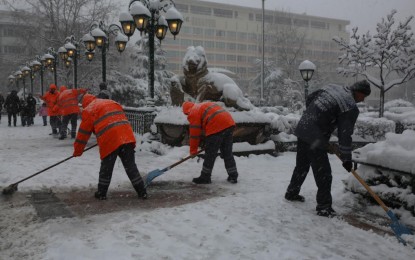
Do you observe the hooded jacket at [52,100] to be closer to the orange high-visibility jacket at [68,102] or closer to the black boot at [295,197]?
the orange high-visibility jacket at [68,102]

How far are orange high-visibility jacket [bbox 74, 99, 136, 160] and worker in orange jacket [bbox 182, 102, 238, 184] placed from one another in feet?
3.87

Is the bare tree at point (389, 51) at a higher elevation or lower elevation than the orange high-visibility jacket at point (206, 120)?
higher

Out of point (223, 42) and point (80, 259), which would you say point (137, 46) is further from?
point (223, 42)

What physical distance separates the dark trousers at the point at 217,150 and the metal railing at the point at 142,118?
15.0 feet

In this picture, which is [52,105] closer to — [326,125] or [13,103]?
[13,103]

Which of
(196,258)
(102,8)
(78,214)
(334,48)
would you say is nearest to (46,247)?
(78,214)

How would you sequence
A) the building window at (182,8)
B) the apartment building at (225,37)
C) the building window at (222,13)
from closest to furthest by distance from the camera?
the building window at (182,8) → the apartment building at (225,37) → the building window at (222,13)

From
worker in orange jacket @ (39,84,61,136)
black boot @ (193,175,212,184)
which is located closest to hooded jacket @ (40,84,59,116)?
worker in orange jacket @ (39,84,61,136)

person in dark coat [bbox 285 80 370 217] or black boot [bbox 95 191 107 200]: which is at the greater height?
person in dark coat [bbox 285 80 370 217]

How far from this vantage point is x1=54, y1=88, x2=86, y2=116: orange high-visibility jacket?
37.3ft

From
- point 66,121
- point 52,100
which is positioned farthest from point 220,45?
point 66,121

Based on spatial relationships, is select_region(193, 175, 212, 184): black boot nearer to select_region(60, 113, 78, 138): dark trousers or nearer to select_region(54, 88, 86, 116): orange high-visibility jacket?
select_region(54, 88, 86, 116): orange high-visibility jacket

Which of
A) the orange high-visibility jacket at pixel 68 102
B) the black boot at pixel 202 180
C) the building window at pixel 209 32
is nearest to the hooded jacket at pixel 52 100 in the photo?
the orange high-visibility jacket at pixel 68 102

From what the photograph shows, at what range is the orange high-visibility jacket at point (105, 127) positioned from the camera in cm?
491
